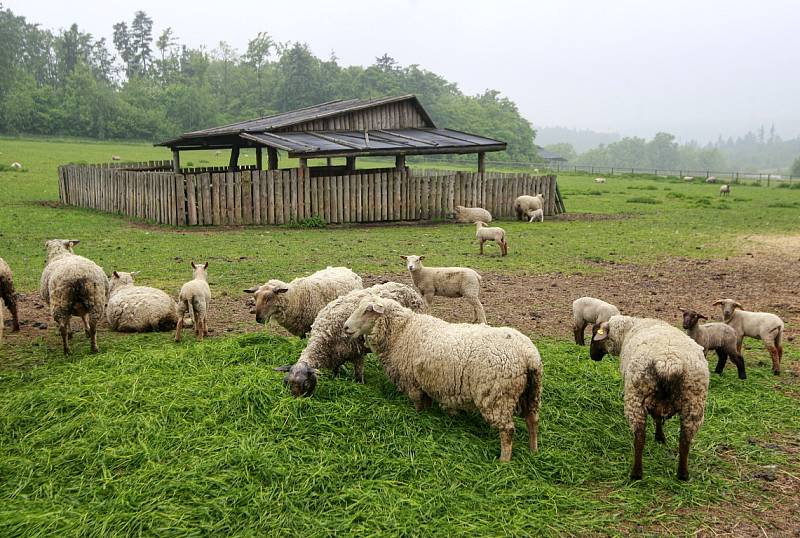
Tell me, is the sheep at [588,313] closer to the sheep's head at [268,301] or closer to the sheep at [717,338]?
the sheep at [717,338]

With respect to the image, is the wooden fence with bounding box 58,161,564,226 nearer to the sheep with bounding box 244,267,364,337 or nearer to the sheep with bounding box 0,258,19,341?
the sheep with bounding box 0,258,19,341

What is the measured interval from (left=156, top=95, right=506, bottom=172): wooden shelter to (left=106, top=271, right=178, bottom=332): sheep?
11.4 m

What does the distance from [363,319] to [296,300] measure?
7.29 feet

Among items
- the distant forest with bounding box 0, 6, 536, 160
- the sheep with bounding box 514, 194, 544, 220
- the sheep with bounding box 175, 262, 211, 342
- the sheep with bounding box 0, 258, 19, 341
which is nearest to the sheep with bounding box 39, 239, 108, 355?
the sheep with bounding box 175, 262, 211, 342

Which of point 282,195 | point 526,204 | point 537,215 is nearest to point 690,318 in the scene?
point 282,195

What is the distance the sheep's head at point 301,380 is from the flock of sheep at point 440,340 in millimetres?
10

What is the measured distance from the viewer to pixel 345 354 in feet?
23.5

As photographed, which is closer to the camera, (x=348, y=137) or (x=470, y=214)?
(x=470, y=214)

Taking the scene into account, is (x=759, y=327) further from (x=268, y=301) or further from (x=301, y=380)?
(x=268, y=301)

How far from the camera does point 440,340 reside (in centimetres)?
636

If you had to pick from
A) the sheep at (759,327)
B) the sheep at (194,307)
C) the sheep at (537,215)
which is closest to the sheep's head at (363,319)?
the sheep at (194,307)

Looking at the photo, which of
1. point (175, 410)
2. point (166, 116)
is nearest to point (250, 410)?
point (175, 410)

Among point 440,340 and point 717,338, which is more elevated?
point 440,340

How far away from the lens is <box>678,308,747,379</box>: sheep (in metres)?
7.98
